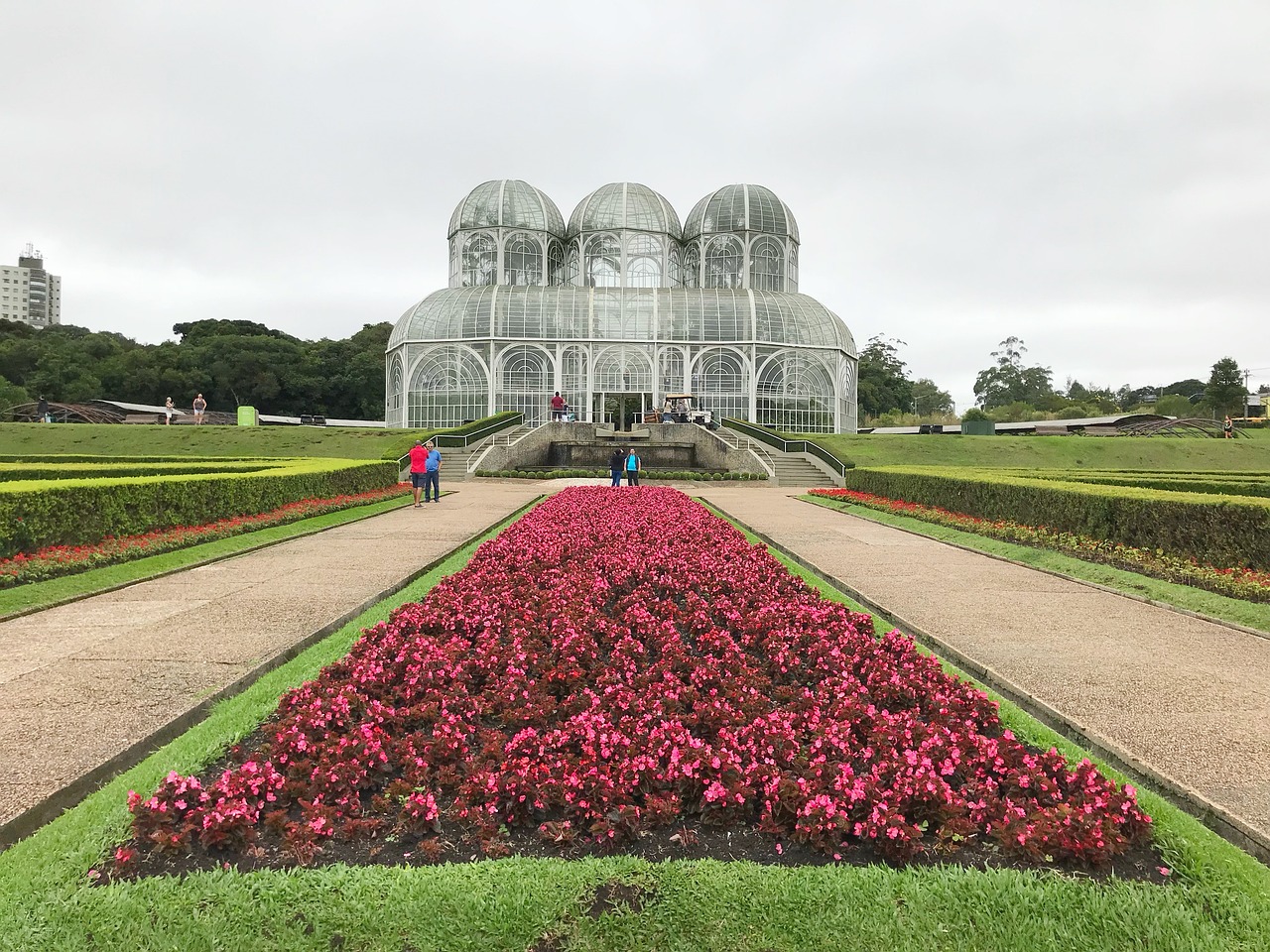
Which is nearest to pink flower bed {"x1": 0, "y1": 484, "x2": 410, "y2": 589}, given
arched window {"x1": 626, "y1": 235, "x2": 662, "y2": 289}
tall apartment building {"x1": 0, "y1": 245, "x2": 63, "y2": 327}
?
arched window {"x1": 626, "y1": 235, "x2": 662, "y2": 289}

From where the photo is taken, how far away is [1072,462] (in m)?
30.8

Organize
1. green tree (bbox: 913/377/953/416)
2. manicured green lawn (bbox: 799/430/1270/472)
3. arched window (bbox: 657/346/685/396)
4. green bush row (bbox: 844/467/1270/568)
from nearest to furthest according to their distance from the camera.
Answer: green bush row (bbox: 844/467/1270/568)
manicured green lawn (bbox: 799/430/1270/472)
arched window (bbox: 657/346/685/396)
green tree (bbox: 913/377/953/416)

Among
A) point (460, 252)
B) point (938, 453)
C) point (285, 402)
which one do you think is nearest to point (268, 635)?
point (938, 453)

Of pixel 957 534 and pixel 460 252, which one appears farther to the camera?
pixel 460 252

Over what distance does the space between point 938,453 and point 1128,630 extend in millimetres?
27164

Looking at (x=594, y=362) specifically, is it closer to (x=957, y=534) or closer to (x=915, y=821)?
(x=957, y=534)

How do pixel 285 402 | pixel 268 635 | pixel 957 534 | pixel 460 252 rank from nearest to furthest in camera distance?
pixel 268 635 < pixel 957 534 < pixel 460 252 < pixel 285 402

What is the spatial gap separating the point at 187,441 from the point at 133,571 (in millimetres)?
26311

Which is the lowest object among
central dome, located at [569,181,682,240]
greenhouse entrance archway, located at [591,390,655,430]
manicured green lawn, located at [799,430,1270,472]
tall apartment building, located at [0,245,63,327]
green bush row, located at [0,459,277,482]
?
green bush row, located at [0,459,277,482]

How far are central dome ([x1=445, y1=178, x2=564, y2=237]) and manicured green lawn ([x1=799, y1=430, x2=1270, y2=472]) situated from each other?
24.5 metres

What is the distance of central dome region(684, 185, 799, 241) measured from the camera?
153ft

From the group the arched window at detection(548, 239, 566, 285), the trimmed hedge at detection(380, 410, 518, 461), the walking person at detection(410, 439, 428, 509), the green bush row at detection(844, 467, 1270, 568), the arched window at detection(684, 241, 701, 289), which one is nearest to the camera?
the green bush row at detection(844, 467, 1270, 568)

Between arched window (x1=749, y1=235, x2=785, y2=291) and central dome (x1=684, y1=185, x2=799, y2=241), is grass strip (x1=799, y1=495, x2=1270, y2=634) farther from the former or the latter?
central dome (x1=684, y1=185, x2=799, y2=241)

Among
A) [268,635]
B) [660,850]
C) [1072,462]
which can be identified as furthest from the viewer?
[1072,462]
